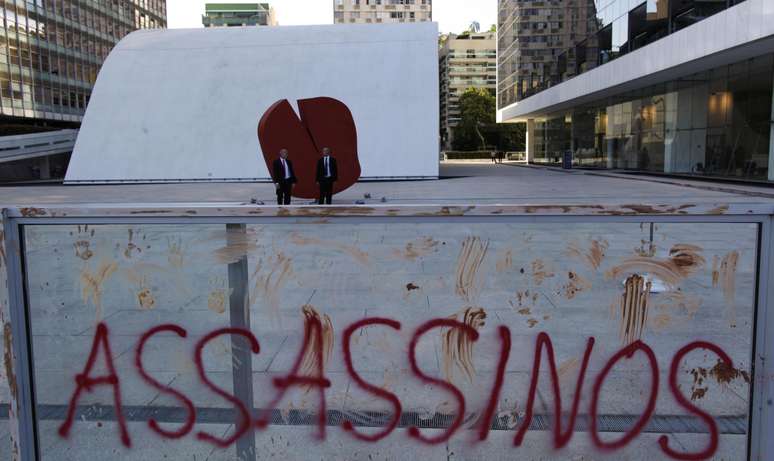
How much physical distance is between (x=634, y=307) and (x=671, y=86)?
29.7 metres

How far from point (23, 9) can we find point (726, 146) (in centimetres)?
5383

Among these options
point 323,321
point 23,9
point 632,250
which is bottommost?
point 323,321

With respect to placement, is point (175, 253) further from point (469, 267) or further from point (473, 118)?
point (473, 118)

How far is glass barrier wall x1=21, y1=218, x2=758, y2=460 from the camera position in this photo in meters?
2.30

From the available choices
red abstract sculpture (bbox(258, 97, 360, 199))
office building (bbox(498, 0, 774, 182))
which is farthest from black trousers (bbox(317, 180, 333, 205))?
office building (bbox(498, 0, 774, 182))

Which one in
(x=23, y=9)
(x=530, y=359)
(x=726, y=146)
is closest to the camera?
(x=530, y=359)

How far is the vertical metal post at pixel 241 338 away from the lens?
2.39m

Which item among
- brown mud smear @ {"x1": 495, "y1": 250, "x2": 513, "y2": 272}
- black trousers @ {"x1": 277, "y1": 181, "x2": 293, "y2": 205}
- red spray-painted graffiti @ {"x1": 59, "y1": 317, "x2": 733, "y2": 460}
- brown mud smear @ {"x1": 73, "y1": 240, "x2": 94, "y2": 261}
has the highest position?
brown mud smear @ {"x1": 73, "y1": 240, "x2": 94, "y2": 261}

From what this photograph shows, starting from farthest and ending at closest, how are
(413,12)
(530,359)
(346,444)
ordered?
1. (413,12)
2. (346,444)
3. (530,359)

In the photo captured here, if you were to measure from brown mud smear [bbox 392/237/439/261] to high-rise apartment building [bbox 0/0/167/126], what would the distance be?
53714 millimetres

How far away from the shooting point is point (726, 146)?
2455cm

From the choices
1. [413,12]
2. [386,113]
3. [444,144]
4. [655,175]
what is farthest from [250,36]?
[413,12]

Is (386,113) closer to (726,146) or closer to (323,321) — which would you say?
(726,146)

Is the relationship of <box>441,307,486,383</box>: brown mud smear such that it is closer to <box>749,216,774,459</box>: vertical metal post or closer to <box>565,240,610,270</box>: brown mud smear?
<box>565,240,610,270</box>: brown mud smear
